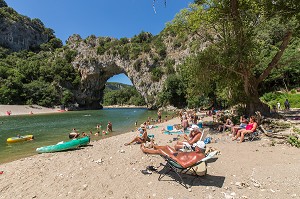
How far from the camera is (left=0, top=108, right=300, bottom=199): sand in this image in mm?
5031

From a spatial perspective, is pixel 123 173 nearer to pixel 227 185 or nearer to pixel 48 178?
pixel 48 178

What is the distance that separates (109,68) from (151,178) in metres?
75.8

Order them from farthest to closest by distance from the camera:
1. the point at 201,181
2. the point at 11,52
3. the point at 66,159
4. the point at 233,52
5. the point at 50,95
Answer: the point at 11,52 < the point at 50,95 < the point at 233,52 < the point at 66,159 < the point at 201,181

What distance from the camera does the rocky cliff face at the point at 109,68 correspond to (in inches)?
2825

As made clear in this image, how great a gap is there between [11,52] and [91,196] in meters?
112

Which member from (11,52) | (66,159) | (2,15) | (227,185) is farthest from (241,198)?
(2,15)

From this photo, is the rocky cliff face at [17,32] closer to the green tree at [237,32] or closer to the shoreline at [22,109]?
the shoreline at [22,109]

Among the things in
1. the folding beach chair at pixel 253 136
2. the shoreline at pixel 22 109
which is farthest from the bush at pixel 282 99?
the shoreline at pixel 22 109

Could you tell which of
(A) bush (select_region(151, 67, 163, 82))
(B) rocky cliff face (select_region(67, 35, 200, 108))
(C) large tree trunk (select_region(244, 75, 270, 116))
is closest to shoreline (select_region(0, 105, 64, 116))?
(B) rocky cliff face (select_region(67, 35, 200, 108))

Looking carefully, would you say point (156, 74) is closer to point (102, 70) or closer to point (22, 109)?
point (102, 70)

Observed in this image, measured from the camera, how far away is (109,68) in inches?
3120

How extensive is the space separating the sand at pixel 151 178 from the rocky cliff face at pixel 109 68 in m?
60.1

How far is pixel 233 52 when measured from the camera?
1255 centimetres

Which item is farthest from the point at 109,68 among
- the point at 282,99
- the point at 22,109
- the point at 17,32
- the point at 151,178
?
the point at 151,178
